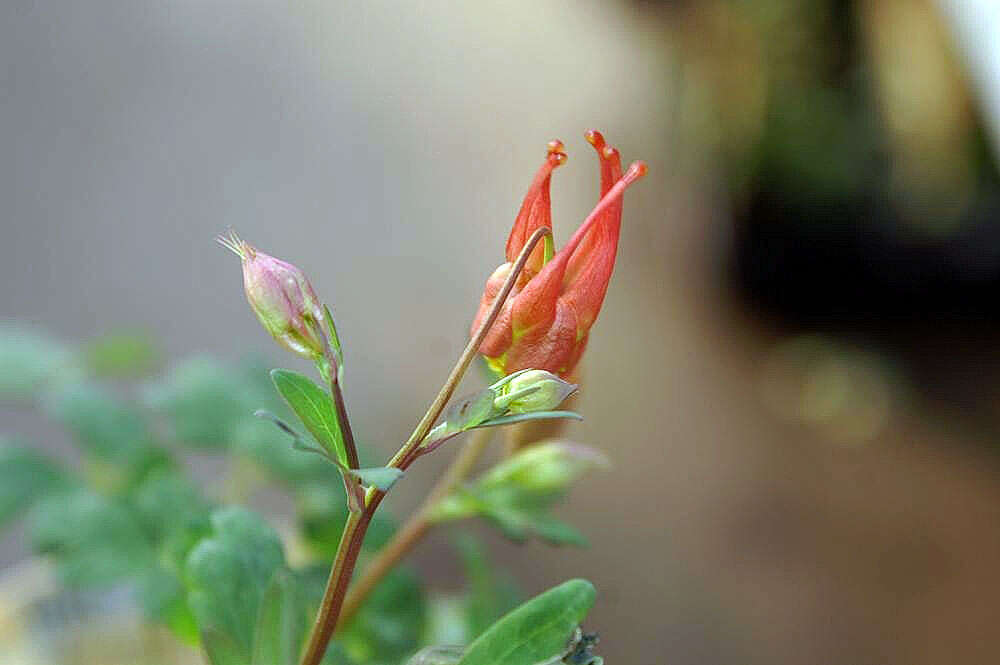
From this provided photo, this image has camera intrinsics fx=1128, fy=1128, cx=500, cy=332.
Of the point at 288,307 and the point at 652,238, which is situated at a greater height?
the point at 652,238

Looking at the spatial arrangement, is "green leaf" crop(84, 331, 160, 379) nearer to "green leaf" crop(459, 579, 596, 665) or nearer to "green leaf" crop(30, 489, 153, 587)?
"green leaf" crop(30, 489, 153, 587)

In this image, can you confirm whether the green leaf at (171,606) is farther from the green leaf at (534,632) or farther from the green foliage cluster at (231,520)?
the green leaf at (534,632)

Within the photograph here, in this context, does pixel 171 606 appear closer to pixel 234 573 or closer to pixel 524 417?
pixel 234 573

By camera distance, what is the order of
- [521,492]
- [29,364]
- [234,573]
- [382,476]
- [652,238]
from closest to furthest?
[382,476] → [234,573] → [521,492] → [29,364] → [652,238]

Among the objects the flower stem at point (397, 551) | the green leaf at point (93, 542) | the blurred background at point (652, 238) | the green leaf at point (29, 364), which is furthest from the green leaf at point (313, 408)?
the blurred background at point (652, 238)

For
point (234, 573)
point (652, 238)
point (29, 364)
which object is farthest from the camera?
point (652, 238)

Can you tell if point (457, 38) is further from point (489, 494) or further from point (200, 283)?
point (489, 494)

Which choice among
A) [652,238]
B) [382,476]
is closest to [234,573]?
[382,476]
